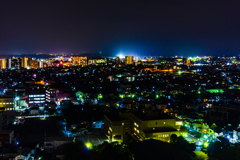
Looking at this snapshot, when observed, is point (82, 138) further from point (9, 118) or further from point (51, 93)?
point (51, 93)

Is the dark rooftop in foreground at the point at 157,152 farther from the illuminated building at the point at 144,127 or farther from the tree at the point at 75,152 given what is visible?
the tree at the point at 75,152

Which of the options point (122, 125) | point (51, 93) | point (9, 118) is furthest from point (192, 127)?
point (51, 93)

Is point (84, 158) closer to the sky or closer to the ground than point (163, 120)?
closer to the ground

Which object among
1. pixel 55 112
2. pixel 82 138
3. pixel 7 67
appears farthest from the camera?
pixel 7 67

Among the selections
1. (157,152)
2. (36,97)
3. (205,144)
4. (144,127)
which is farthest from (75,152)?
(36,97)

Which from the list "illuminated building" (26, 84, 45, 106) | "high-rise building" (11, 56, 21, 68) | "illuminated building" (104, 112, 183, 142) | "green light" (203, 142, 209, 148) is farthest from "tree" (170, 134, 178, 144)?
"high-rise building" (11, 56, 21, 68)

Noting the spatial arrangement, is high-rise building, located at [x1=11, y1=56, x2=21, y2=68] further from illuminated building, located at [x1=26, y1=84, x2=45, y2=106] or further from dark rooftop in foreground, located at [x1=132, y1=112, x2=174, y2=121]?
dark rooftop in foreground, located at [x1=132, y1=112, x2=174, y2=121]

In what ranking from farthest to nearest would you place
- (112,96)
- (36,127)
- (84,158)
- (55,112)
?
(112,96) → (55,112) → (36,127) → (84,158)

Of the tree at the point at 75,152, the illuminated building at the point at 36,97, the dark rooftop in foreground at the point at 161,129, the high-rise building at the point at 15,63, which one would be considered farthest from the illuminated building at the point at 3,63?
the tree at the point at 75,152

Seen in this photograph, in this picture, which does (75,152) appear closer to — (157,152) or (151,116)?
(157,152)
